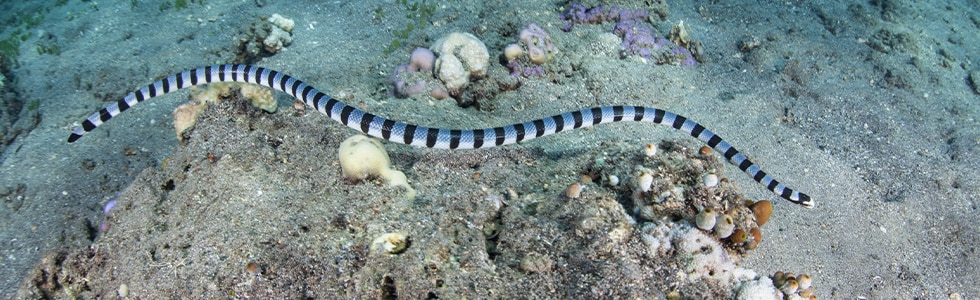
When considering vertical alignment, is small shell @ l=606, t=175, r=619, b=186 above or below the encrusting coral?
below

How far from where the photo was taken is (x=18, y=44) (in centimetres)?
681

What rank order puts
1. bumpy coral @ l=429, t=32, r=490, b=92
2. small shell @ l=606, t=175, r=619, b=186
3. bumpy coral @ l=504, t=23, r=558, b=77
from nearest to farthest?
small shell @ l=606, t=175, r=619, b=186, bumpy coral @ l=429, t=32, r=490, b=92, bumpy coral @ l=504, t=23, r=558, b=77

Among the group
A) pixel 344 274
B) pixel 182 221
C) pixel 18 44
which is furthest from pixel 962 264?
pixel 18 44

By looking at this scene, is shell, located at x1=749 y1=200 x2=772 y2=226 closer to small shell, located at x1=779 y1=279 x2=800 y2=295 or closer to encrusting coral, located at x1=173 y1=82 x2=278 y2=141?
small shell, located at x1=779 y1=279 x2=800 y2=295

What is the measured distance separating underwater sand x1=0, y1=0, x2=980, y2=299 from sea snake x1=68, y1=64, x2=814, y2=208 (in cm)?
11

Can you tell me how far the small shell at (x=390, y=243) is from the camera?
2131 millimetres

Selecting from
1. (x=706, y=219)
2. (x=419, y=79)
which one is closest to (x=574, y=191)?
(x=706, y=219)

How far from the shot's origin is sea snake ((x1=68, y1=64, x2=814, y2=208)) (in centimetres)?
356

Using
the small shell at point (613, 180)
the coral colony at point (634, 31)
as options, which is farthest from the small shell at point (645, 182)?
the coral colony at point (634, 31)

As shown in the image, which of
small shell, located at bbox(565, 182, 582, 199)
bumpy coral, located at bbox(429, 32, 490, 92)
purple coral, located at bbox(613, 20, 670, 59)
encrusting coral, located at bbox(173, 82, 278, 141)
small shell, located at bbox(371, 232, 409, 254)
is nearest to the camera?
small shell, located at bbox(371, 232, 409, 254)

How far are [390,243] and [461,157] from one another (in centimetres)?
A: 107

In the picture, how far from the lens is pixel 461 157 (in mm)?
3127

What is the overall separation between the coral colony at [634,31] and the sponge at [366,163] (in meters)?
3.13

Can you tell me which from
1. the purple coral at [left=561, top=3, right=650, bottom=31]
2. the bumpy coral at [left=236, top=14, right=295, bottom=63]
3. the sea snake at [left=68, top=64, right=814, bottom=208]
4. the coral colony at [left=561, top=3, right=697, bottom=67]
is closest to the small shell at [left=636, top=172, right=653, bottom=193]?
the sea snake at [left=68, top=64, right=814, bottom=208]
